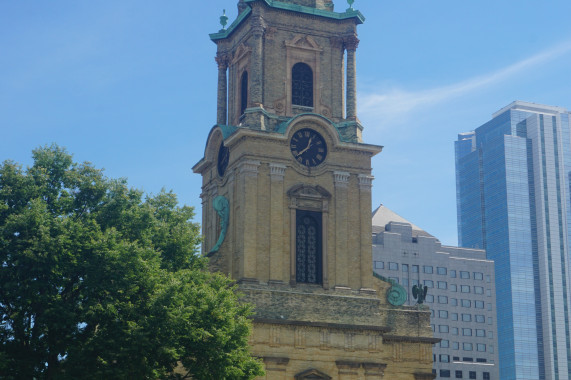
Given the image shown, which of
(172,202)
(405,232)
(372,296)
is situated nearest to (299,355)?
(372,296)

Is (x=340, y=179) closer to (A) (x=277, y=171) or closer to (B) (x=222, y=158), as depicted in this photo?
(A) (x=277, y=171)

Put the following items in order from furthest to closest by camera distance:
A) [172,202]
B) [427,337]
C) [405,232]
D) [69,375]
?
[405,232] → [427,337] → [172,202] → [69,375]

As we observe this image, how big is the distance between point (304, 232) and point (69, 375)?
21.7m

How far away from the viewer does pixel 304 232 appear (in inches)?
2522

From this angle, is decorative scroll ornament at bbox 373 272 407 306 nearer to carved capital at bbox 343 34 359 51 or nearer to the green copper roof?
carved capital at bbox 343 34 359 51

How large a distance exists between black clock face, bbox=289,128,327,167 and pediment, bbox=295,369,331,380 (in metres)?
13.7

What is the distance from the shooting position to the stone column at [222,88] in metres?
71.3

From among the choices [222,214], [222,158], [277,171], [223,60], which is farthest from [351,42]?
[222,214]

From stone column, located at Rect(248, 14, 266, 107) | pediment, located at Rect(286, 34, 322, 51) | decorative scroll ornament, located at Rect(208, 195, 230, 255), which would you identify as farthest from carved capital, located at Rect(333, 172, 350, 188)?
pediment, located at Rect(286, 34, 322, 51)

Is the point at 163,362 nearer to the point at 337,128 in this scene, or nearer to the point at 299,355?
the point at 299,355

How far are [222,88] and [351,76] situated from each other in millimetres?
10165

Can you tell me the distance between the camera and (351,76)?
67688 millimetres

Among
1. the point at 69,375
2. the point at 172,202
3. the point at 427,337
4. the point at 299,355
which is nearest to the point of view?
the point at 69,375

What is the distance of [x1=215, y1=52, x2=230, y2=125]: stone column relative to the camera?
7131 cm
